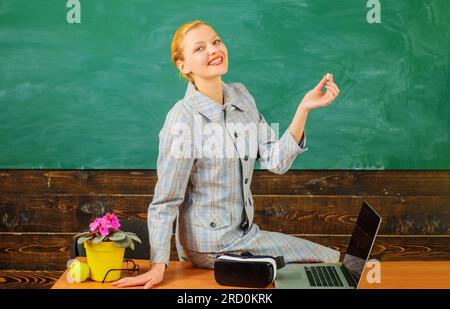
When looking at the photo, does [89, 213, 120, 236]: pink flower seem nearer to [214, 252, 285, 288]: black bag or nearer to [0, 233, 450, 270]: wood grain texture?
[214, 252, 285, 288]: black bag

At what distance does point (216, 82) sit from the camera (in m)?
2.03

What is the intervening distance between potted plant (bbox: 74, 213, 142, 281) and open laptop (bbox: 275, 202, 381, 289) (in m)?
0.45

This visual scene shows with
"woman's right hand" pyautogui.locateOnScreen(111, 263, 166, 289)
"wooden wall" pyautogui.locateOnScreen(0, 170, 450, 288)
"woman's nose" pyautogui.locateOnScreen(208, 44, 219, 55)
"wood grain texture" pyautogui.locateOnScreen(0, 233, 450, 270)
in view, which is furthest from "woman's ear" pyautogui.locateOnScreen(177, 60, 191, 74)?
"wood grain texture" pyautogui.locateOnScreen(0, 233, 450, 270)

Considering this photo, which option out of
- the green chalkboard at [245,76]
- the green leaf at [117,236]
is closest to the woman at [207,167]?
the green leaf at [117,236]

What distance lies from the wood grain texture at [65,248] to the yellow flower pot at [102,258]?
4.48 ft

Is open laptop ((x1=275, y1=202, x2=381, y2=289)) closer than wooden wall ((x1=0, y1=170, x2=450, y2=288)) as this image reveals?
Yes

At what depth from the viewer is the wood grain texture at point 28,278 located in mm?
3258

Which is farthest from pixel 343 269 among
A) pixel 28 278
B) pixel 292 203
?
pixel 28 278

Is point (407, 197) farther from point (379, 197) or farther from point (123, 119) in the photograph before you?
point (123, 119)

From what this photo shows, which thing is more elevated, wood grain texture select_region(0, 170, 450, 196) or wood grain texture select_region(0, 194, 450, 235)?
wood grain texture select_region(0, 170, 450, 196)

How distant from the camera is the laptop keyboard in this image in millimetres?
1828

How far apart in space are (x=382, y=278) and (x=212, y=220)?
51cm

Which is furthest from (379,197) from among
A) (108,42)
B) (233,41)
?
(108,42)
